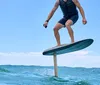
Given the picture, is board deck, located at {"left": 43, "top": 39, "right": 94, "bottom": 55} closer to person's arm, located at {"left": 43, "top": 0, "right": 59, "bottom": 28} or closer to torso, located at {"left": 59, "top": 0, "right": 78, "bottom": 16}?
person's arm, located at {"left": 43, "top": 0, "right": 59, "bottom": 28}

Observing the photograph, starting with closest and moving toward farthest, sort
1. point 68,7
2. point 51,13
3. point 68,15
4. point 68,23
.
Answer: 1. point 68,23
2. point 68,7
3. point 68,15
4. point 51,13

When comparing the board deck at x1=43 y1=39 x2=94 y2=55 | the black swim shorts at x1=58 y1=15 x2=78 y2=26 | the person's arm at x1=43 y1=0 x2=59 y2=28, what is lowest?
the board deck at x1=43 y1=39 x2=94 y2=55

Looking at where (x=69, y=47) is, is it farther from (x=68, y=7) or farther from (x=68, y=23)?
(x=68, y=7)

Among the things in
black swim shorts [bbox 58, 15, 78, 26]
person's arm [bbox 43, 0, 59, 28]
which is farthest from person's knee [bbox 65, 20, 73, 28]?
person's arm [bbox 43, 0, 59, 28]

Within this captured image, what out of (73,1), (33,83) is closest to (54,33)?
(73,1)

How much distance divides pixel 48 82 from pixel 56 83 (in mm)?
315

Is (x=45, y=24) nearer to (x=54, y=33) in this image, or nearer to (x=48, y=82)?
(x=54, y=33)

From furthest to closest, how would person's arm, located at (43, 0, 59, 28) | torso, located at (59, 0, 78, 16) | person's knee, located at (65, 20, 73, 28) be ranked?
person's arm, located at (43, 0, 59, 28) → torso, located at (59, 0, 78, 16) → person's knee, located at (65, 20, 73, 28)

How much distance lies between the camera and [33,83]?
487 inches

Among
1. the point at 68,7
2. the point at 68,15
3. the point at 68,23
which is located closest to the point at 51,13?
the point at 68,15

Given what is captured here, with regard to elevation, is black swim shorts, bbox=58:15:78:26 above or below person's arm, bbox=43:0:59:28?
below

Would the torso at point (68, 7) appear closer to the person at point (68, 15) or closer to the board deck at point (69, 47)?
the person at point (68, 15)

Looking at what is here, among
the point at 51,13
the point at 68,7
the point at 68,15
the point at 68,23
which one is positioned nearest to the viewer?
the point at 68,23

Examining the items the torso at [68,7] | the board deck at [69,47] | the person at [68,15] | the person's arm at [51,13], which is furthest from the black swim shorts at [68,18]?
the board deck at [69,47]
